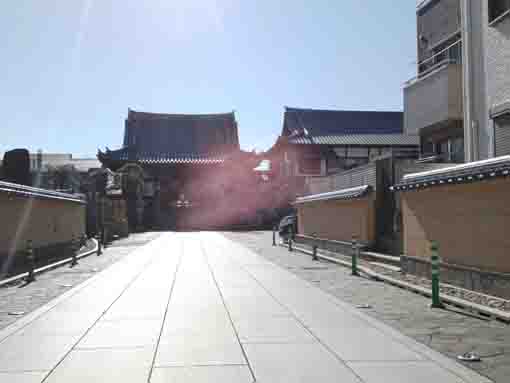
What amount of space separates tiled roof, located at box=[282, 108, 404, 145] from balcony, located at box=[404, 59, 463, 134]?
97.2ft

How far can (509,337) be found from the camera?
710 cm

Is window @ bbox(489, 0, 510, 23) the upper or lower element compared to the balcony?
upper

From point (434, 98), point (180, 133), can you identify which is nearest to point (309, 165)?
point (180, 133)

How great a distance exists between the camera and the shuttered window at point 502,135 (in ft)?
41.6

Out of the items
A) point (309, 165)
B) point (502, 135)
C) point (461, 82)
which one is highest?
point (309, 165)

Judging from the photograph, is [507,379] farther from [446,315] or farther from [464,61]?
[464,61]

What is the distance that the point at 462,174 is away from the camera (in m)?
10.7

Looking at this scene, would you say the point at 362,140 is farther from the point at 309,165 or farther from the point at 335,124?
the point at 309,165

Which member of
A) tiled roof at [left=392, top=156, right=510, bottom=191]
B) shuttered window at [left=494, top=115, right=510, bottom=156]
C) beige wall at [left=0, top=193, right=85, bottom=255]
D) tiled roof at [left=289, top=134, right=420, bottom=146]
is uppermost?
tiled roof at [left=289, top=134, right=420, bottom=146]

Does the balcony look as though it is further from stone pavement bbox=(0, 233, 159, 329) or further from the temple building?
the temple building

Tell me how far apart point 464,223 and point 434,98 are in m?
6.11

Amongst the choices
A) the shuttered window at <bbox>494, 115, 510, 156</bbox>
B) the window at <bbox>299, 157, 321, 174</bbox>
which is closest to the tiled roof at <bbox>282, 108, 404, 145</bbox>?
the window at <bbox>299, 157, 321, 174</bbox>

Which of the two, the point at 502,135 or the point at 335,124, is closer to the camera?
the point at 502,135

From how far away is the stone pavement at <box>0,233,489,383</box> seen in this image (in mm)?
5598
